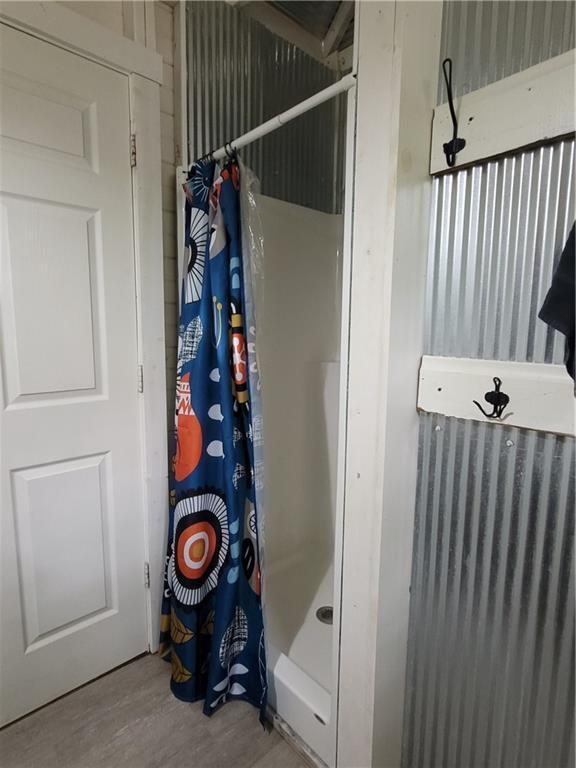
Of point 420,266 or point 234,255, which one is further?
point 234,255

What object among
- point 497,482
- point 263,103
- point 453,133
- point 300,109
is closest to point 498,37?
point 453,133

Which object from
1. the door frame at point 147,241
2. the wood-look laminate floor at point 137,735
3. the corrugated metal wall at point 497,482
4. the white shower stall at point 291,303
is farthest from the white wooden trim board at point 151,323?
the corrugated metal wall at point 497,482

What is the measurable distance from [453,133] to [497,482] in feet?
2.42

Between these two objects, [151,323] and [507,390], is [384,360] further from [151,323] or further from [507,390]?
[151,323]

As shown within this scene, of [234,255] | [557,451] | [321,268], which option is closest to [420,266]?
[557,451]

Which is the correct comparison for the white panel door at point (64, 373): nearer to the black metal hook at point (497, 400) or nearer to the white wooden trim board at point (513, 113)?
the white wooden trim board at point (513, 113)

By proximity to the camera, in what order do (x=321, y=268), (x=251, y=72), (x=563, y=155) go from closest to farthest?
(x=563, y=155)
(x=251, y=72)
(x=321, y=268)

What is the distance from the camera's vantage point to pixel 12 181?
1164mm

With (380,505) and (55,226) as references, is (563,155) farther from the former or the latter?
(55,226)

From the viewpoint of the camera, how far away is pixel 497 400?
78 centimetres

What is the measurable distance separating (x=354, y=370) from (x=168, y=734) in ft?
4.29

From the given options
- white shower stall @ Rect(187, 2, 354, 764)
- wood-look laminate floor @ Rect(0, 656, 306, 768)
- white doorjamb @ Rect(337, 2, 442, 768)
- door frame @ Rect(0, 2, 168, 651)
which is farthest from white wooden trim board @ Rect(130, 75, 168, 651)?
white doorjamb @ Rect(337, 2, 442, 768)

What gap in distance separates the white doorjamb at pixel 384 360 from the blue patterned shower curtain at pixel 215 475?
400mm

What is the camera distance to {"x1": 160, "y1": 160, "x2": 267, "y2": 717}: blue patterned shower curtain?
1248 millimetres
